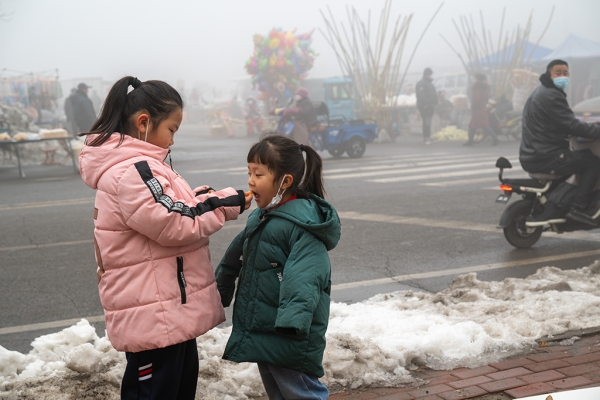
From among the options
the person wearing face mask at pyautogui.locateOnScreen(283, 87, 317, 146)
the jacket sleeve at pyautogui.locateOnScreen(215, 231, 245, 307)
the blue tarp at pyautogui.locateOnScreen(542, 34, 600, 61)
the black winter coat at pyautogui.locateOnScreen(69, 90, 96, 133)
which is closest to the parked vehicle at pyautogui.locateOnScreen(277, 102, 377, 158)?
the person wearing face mask at pyautogui.locateOnScreen(283, 87, 317, 146)

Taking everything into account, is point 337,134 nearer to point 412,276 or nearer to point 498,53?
point 498,53

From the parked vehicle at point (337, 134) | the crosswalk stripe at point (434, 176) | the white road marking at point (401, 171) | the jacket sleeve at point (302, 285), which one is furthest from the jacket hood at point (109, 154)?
the parked vehicle at point (337, 134)

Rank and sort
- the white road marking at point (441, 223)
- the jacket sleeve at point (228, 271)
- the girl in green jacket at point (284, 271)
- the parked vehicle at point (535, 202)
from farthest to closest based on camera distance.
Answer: the white road marking at point (441, 223) < the parked vehicle at point (535, 202) < the jacket sleeve at point (228, 271) < the girl in green jacket at point (284, 271)

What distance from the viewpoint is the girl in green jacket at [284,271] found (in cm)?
235

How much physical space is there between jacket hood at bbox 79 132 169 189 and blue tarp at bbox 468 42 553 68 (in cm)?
2169

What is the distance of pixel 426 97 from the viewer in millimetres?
20672

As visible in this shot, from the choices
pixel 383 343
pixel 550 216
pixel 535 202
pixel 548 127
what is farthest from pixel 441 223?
pixel 383 343

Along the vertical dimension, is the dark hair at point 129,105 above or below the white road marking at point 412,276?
above

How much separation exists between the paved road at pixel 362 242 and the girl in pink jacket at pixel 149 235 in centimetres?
216

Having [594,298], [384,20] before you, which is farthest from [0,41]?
[594,298]

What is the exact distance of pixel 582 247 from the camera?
6566 mm

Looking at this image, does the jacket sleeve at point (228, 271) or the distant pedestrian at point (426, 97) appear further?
the distant pedestrian at point (426, 97)

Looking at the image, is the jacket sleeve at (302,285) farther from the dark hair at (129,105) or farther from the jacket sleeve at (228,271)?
the dark hair at (129,105)

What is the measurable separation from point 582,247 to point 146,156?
17.6 ft
